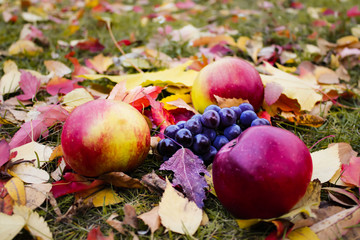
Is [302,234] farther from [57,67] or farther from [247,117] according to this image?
[57,67]

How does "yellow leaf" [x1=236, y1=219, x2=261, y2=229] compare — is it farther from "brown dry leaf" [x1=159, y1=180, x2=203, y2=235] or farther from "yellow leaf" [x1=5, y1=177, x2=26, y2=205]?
"yellow leaf" [x1=5, y1=177, x2=26, y2=205]

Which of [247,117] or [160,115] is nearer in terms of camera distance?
[247,117]

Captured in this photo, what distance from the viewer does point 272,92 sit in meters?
1.51

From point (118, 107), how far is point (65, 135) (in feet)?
0.65

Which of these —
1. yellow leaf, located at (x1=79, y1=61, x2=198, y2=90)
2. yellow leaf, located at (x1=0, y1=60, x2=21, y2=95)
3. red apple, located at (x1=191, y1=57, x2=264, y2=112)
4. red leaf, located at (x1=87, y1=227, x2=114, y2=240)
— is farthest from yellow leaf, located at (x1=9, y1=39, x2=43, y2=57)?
red leaf, located at (x1=87, y1=227, x2=114, y2=240)

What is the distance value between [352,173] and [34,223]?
3.28ft

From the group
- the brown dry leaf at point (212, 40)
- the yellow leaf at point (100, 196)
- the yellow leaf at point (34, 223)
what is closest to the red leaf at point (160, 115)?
the yellow leaf at point (100, 196)

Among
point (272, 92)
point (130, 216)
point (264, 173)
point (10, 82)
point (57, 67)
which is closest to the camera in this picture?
point (264, 173)

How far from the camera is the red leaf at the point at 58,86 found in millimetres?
1728

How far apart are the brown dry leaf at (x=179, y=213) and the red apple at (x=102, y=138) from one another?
0.21 m

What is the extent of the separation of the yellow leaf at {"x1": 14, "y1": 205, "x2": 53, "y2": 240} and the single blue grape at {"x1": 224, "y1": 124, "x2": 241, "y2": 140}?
2.25 ft

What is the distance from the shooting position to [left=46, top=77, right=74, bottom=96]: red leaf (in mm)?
1728

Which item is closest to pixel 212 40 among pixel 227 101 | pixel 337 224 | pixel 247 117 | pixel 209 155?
pixel 227 101

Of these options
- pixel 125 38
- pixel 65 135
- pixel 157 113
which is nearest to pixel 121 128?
pixel 65 135
